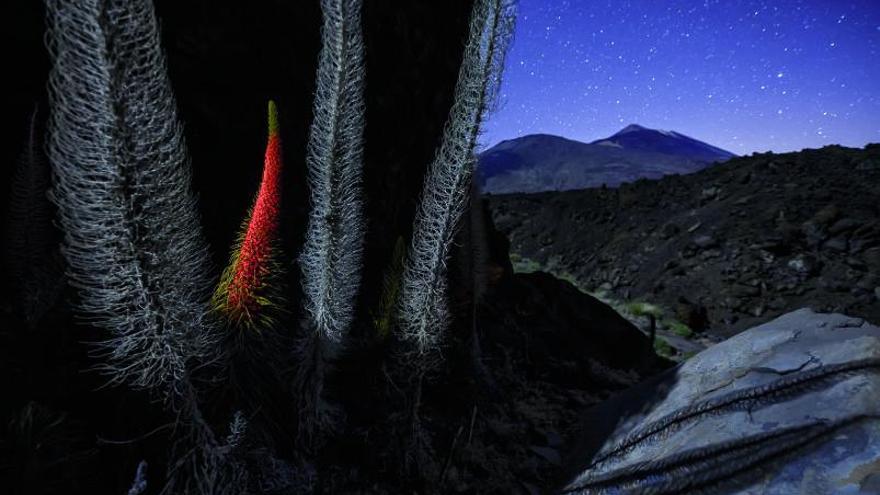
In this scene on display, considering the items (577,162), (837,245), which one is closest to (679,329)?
(837,245)

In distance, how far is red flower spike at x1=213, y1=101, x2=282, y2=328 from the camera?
4.77 feet

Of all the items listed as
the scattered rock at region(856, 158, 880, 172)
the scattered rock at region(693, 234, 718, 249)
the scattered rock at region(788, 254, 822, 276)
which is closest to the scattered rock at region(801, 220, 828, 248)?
the scattered rock at region(788, 254, 822, 276)

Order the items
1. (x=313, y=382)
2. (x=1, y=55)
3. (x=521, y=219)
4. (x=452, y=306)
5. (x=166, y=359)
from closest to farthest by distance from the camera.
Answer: (x=166, y=359) → (x=1, y=55) → (x=313, y=382) → (x=452, y=306) → (x=521, y=219)

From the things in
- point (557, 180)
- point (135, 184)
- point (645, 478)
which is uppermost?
point (557, 180)

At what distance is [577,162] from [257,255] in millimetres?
134130

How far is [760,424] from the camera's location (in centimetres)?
186

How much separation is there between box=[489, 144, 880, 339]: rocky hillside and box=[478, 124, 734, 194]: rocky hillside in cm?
6754

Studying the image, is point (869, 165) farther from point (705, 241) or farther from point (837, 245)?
point (705, 241)

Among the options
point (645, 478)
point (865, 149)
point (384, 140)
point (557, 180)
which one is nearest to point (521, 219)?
point (865, 149)

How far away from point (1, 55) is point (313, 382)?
2028 mm

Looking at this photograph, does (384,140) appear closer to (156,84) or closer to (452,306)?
(452,306)

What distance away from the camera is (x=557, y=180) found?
11038 cm

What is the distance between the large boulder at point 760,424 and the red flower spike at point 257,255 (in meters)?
1.83

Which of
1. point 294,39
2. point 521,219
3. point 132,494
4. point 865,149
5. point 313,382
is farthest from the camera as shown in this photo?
point 521,219
